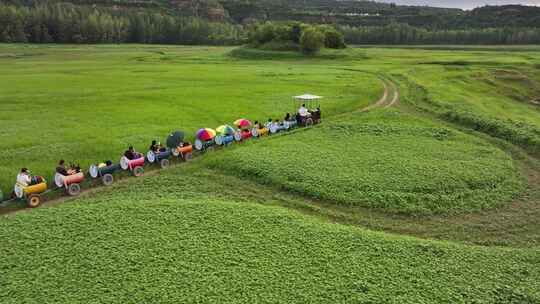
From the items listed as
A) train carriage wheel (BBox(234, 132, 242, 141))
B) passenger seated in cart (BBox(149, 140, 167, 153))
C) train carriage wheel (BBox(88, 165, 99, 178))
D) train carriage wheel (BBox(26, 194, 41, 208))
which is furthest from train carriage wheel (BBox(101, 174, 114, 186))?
train carriage wheel (BBox(234, 132, 242, 141))

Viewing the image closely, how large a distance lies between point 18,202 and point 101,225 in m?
7.69

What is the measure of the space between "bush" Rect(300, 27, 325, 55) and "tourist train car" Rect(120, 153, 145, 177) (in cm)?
8437

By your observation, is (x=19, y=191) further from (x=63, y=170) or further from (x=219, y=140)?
(x=219, y=140)

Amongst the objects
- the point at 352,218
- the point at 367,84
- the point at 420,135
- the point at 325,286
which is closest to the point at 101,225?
the point at 325,286

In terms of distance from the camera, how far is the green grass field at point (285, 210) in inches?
682

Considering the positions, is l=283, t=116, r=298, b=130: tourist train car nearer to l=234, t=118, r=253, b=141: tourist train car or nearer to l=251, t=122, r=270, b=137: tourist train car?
l=251, t=122, r=270, b=137: tourist train car

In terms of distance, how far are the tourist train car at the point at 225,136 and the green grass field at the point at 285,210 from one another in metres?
1.49

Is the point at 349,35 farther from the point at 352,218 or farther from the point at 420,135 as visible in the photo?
the point at 352,218

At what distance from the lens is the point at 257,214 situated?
23375mm

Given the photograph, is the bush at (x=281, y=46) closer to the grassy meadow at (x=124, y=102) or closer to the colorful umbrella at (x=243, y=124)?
the grassy meadow at (x=124, y=102)

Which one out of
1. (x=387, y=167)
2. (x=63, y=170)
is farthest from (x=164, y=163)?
(x=387, y=167)

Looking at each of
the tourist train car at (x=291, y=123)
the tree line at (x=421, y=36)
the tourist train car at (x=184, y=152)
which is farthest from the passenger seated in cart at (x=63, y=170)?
the tree line at (x=421, y=36)

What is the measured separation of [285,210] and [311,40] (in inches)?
3517

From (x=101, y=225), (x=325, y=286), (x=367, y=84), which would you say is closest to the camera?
(x=325, y=286)
